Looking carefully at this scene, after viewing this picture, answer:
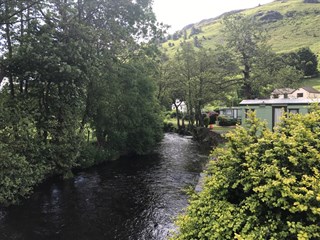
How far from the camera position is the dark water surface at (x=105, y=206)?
1358cm

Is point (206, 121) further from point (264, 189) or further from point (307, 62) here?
point (264, 189)

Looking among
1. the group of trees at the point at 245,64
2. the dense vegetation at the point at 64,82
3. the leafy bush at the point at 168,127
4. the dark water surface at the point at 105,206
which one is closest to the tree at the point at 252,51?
the group of trees at the point at 245,64

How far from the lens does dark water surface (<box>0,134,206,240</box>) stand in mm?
13578

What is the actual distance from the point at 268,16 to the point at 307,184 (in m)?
175

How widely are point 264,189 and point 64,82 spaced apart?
1647 cm

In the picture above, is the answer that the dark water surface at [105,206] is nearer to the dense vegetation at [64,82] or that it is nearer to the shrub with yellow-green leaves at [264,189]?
the dense vegetation at [64,82]

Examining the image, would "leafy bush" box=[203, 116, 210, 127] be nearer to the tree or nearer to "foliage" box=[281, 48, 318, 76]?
the tree

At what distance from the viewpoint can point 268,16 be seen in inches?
6265

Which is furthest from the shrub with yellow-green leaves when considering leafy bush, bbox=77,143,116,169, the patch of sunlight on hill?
the patch of sunlight on hill

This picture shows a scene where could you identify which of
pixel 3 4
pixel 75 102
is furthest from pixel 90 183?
pixel 3 4

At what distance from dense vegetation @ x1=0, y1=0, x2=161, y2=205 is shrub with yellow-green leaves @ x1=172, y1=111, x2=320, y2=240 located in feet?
40.6

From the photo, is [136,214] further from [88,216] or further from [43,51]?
[43,51]

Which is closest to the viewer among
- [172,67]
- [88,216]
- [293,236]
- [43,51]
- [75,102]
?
[293,236]

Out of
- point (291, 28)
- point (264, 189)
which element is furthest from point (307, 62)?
point (264, 189)
